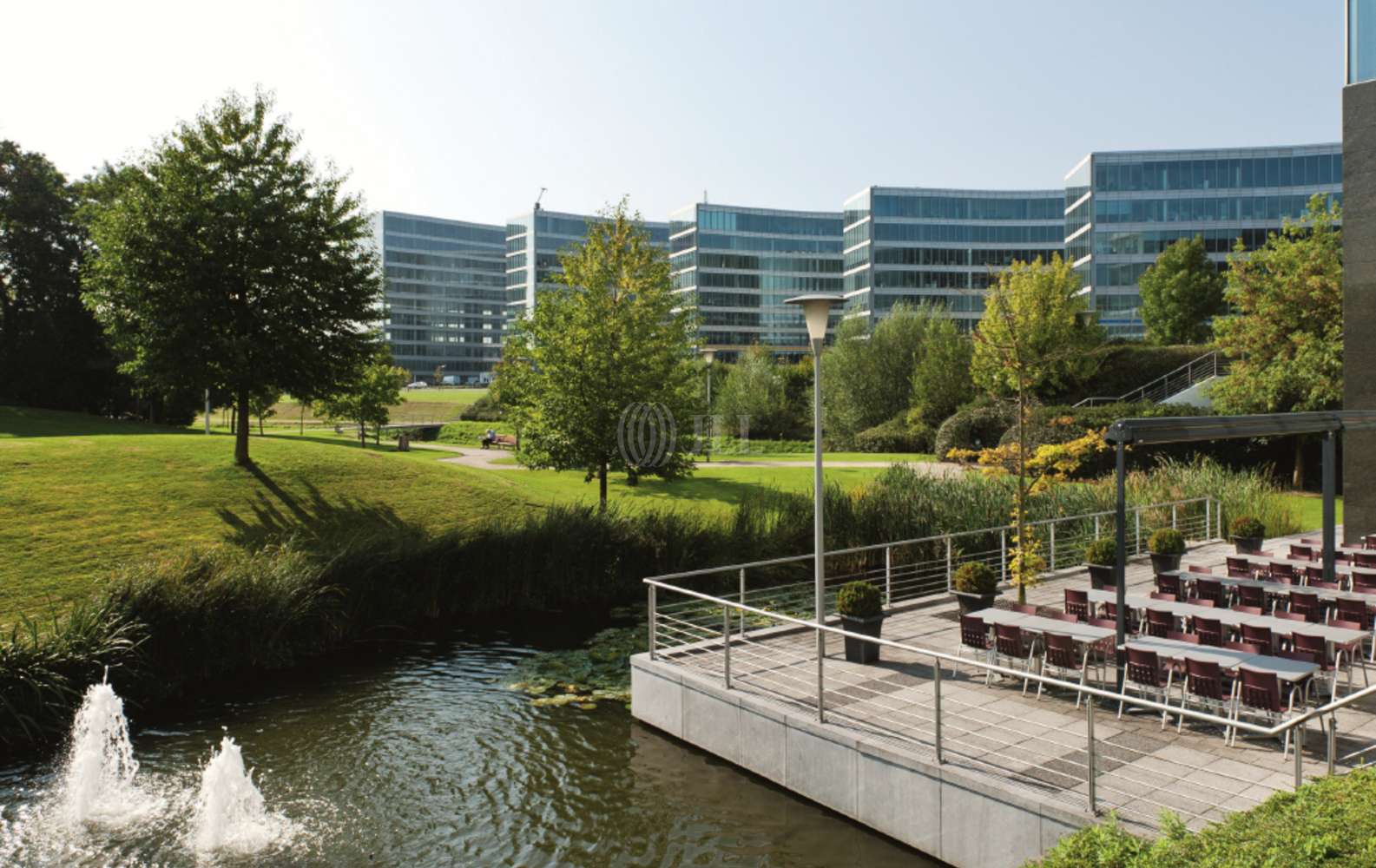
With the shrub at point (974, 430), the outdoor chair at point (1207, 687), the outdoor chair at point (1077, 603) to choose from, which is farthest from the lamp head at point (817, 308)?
the shrub at point (974, 430)

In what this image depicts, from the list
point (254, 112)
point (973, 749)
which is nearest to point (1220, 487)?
point (973, 749)

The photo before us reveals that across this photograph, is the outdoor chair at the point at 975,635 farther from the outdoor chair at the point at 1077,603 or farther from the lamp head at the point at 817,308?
the lamp head at the point at 817,308

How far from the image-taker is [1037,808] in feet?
26.2

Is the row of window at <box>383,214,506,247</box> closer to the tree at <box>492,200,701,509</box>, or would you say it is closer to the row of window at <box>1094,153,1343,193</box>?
the row of window at <box>1094,153,1343,193</box>

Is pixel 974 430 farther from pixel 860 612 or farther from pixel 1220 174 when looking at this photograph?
pixel 1220 174

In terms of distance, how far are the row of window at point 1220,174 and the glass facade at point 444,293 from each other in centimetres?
10804

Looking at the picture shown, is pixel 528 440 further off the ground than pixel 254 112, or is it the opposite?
pixel 254 112

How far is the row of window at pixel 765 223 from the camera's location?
13612 centimetres

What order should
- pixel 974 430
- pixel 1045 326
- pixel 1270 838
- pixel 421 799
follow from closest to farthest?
pixel 1270 838, pixel 421 799, pixel 974 430, pixel 1045 326

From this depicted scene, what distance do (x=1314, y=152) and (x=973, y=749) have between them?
9933 cm

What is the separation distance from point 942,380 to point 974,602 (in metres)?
44.2

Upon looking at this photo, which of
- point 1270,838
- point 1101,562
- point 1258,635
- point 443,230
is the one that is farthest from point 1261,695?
point 443,230

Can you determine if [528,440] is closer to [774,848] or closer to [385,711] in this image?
[385,711]

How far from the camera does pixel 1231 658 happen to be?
32.3ft
